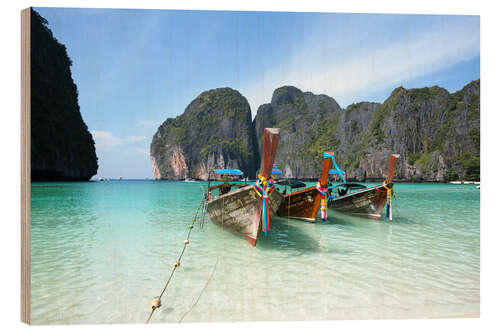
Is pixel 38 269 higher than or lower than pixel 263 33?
lower

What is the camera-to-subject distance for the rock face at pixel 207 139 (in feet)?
141

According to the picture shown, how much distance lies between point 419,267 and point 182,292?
3.50 metres

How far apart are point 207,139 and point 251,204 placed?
48.7 metres

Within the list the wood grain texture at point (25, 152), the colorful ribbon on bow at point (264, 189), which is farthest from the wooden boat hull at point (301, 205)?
the wood grain texture at point (25, 152)

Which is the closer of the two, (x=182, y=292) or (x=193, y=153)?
(x=182, y=292)

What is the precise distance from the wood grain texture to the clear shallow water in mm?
388

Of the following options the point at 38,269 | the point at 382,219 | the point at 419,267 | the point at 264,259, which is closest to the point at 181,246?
the point at 264,259

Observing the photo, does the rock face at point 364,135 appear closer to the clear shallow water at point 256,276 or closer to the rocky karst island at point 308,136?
the rocky karst island at point 308,136

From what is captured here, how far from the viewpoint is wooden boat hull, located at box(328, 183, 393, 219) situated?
24.7 feet

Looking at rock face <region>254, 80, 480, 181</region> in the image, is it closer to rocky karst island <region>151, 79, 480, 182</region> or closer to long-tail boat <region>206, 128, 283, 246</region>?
rocky karst island <region>151, 79, 480, 182</region>

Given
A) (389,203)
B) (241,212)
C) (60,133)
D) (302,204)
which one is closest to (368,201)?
(389,203)

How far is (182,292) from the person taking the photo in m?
2.70

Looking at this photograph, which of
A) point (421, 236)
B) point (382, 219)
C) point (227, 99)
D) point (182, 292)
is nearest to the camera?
point (182, 292)
